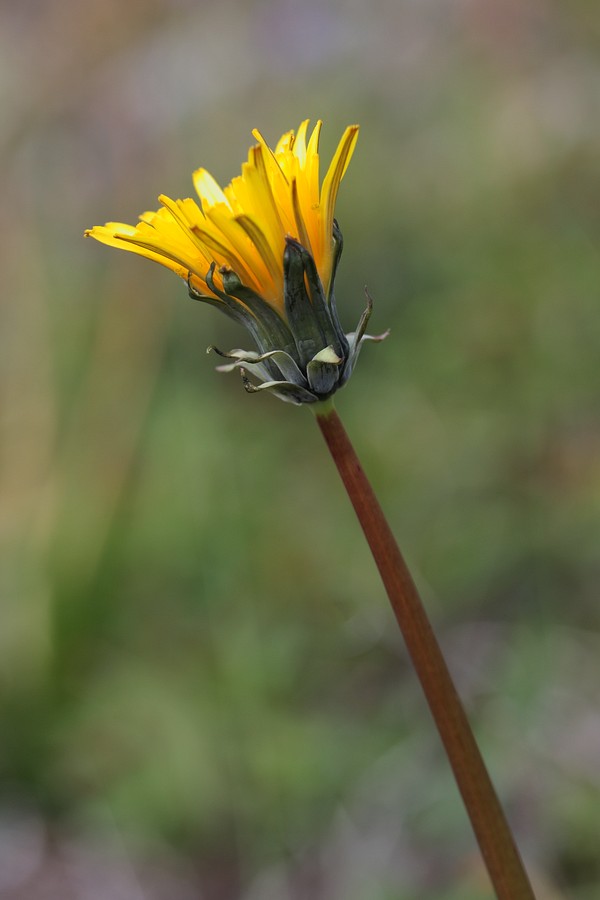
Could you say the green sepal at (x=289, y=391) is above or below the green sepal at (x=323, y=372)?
below

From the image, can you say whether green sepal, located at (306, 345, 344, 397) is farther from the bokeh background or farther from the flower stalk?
the bokeh background

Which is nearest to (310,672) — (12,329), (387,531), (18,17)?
(387,531)

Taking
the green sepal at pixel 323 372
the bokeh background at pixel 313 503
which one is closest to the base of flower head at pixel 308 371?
the green sepal at pixel 323 372

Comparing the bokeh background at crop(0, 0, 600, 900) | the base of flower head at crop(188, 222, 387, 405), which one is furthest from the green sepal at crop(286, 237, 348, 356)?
the bokeh background at crop(0, 0, 600, 900)

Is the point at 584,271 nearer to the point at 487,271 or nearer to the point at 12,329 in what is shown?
the point at 487,271

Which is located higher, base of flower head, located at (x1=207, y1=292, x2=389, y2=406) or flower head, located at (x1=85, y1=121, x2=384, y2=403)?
flower head, located at (x1=85, y1=121, x2=384, y2=403)

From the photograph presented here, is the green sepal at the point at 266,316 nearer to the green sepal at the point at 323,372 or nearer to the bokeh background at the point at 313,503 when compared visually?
the green sepal at the point at 323,372
